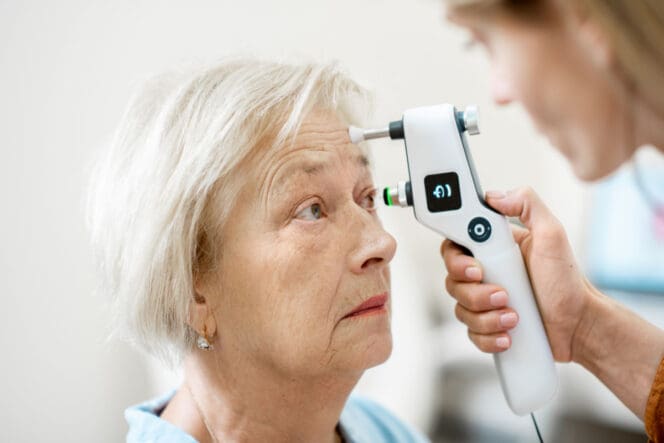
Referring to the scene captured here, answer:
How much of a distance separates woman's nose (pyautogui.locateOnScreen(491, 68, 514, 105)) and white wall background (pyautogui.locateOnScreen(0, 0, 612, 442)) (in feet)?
1.87

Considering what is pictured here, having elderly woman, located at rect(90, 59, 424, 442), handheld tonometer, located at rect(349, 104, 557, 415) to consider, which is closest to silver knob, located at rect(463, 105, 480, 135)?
handheld tonometer, located at rect(349, 104, 557, 415)

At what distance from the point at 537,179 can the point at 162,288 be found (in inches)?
46.9

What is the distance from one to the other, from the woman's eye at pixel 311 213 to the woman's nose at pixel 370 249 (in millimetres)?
67

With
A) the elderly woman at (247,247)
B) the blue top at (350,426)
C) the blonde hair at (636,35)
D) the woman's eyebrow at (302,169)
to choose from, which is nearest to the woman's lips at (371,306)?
the elderly woman at (247,247)

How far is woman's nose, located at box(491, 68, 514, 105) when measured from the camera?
2.13 feet

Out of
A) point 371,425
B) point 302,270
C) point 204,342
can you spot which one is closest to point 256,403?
point 204,342

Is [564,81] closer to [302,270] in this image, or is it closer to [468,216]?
[468,216]

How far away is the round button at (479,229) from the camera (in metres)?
1.01

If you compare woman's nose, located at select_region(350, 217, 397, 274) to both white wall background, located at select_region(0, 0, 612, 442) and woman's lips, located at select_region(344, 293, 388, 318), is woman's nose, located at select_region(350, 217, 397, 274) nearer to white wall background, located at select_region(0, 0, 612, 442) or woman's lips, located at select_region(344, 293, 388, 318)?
woman's lips, located at select_region(344, 293, 388, 318)

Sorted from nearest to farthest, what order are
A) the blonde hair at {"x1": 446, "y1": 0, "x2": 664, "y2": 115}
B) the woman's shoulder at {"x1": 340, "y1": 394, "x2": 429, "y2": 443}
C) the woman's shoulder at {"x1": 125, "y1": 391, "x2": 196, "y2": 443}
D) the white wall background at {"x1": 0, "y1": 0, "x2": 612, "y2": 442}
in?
the blonde hair at {"x1": 446, "y1": 0, "x2": 664, "y2": 115}
the woman's shoulder at {"x1": 125, "y1": 391, "x2": 196, "y2": 443}
the woman's shoulder at {"x1": 340, "y1": 394, "x2": 429, "y2": 443}
the white wall background at {"x1": 0, "y1": 0, "x2": 612, "y2": 442}

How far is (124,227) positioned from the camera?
108 centimetres

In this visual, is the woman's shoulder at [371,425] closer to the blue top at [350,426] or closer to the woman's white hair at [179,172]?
the blue top at [350,426]

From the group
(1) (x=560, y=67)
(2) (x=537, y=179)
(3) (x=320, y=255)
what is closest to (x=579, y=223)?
(2) (x=537, y=179)

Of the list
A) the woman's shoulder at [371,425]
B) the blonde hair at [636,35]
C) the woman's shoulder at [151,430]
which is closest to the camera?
the blonde hair at [636,35]
